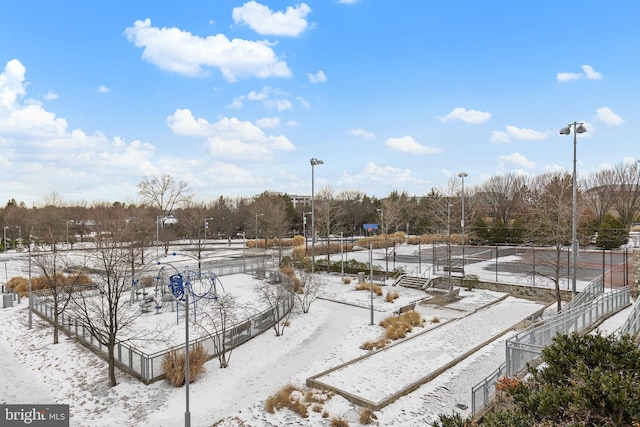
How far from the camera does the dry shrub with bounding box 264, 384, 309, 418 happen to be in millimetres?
12664

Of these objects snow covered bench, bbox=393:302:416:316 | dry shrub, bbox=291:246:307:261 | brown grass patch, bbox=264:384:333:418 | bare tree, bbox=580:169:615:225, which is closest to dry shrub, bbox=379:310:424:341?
snow covered bench, bbox=393:302:416:316

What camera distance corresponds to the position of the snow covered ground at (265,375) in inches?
507

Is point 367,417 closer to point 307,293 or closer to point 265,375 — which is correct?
point 265,375

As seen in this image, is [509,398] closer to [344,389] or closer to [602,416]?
[602,416]

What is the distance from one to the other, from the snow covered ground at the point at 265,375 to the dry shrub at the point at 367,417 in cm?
22

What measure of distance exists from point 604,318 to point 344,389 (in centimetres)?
1366

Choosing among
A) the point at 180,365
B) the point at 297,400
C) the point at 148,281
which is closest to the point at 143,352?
the point at 180,365

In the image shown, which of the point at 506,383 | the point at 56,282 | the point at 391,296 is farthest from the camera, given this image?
the point at 391,296

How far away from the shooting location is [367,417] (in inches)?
466

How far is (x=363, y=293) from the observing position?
3203 centimetres

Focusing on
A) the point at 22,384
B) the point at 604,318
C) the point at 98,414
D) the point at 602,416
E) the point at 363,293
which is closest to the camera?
the point at 602,416

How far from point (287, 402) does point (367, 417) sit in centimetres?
274

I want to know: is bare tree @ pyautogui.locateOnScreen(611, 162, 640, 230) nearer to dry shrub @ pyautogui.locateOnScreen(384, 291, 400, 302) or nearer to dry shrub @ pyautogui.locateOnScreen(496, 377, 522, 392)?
dry shrub @ pyautogui.locateOnScreen(384, 291, 400, 302)

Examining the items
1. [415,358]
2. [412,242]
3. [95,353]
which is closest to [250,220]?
[412,242]
